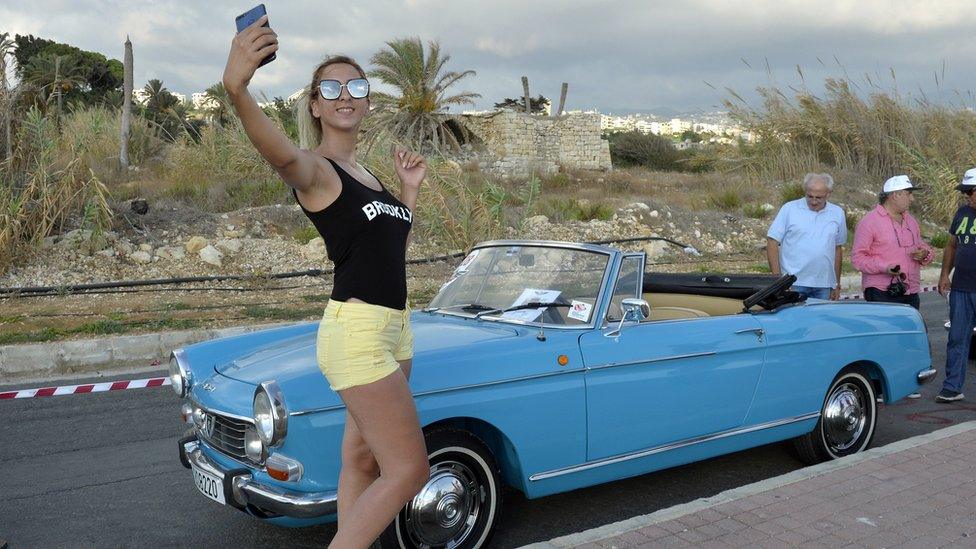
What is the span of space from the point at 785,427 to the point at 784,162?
20.0 metres

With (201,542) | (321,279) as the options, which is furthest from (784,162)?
(201,542)

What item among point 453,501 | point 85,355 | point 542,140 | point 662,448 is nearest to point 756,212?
point 85,355

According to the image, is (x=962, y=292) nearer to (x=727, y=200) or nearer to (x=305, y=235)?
(x=305, y=235)

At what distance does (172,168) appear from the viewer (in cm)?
1880

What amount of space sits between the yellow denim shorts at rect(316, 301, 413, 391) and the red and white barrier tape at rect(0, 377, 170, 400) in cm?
531

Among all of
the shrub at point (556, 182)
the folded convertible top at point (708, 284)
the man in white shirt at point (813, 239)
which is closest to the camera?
the folded convertible top at point (708, 284)

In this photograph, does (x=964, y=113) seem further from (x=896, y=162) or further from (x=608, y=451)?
(x=608, y=451)

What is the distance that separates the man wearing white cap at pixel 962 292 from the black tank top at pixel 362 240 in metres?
5.45

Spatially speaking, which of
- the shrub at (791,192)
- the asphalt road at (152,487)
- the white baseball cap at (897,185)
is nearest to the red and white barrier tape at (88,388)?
the asphalt road at (152,487)

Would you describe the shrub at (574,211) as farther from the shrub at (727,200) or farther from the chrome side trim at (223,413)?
the chrome side trim at (223,413)

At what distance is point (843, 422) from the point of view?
5438 mm

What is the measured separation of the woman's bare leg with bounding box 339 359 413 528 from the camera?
121 inches

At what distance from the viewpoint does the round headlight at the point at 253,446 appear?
141 inches

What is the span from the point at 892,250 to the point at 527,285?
3.70 metres
